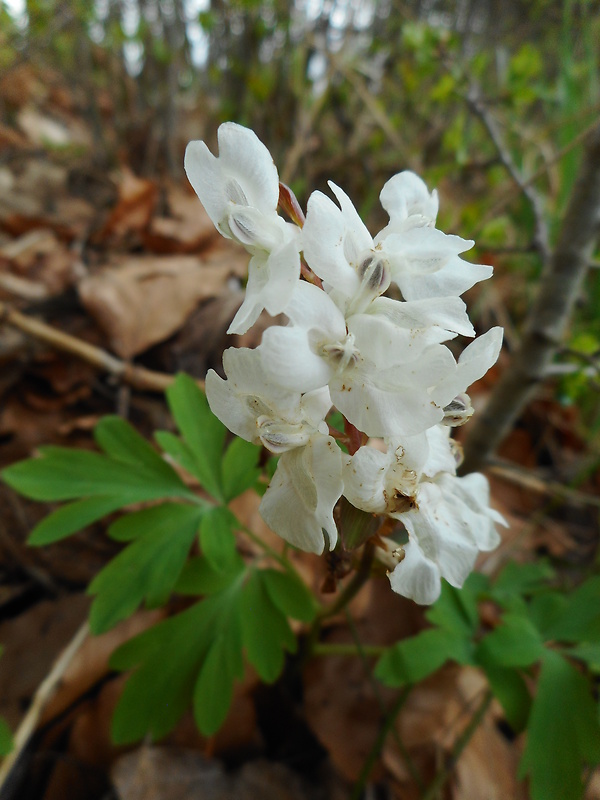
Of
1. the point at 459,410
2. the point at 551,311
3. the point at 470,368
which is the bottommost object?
the point at 551,311

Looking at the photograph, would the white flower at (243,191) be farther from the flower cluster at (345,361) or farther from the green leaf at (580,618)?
the green leaf at (580,618)

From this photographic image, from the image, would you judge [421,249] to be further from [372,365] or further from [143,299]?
[143,299]

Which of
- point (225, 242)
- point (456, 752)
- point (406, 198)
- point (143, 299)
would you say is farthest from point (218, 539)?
point (225, 242)

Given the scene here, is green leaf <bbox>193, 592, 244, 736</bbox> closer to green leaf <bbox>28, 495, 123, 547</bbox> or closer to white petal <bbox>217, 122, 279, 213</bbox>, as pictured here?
green leaf <bbox>28, 495, 123, 547</bbox>

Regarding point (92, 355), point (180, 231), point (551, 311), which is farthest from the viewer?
point (180, 231)

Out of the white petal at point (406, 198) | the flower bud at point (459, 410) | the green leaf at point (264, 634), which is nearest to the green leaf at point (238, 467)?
the green leaf at point (264, 634)

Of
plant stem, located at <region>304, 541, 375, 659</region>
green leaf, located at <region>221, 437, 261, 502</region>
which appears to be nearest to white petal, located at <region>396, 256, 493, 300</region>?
plant stem, located at <region>304, 541, 375, 659</region>
